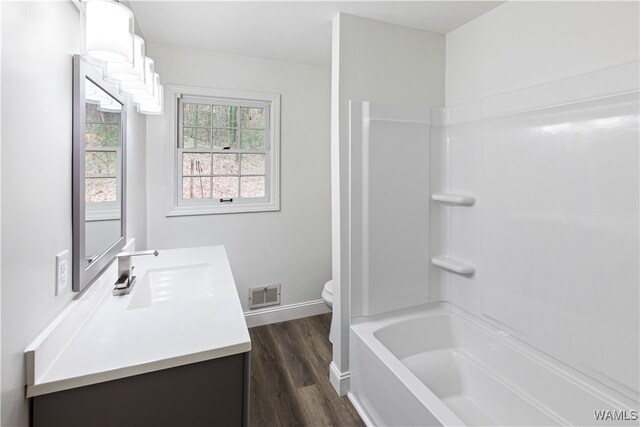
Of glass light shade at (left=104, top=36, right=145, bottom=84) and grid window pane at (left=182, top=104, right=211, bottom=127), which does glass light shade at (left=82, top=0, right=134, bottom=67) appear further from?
grid window pane at (left=182, top=104, right=211, bottom=127)

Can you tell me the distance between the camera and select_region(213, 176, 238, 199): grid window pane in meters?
2.74

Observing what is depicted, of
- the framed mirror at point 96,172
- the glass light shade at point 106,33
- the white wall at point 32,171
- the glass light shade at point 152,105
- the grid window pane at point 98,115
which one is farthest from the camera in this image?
the glass light shade at point 152,105

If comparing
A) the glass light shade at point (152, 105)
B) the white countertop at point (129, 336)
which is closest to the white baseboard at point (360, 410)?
the white countertop at point (129, 336)

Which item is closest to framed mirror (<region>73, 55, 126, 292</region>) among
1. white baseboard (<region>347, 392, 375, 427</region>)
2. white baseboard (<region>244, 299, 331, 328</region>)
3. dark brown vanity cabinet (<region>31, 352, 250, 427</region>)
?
dark brown vanity cabinet (<region>31, 352, 250, 427</region>)

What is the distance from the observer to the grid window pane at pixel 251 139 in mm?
2799

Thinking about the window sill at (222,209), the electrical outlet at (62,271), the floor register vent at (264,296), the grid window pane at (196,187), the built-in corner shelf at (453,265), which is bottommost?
the floor register vent at (264,296)

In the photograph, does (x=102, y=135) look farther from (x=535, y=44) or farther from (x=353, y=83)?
(x=535, y=44)

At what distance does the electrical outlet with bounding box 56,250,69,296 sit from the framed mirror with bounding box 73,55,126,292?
47 mm

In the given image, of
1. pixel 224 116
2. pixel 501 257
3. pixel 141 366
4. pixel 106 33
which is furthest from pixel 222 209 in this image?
pixel 501 257

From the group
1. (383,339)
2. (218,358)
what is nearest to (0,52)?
(218,358)

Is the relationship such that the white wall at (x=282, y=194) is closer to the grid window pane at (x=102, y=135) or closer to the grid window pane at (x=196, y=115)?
the grid window pane at (x=196, y=115)

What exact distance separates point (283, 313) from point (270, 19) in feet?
7.79

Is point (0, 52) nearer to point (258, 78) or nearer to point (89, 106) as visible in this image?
point (89, 106)

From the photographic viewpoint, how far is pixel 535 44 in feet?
5.46
